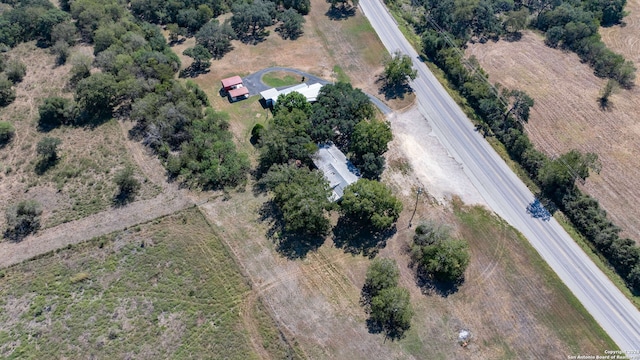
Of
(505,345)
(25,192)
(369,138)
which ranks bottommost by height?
(505,345)

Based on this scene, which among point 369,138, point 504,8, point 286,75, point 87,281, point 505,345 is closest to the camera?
point 505,345

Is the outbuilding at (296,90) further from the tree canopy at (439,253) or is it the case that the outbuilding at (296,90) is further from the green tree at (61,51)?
the green tree at (61,51)

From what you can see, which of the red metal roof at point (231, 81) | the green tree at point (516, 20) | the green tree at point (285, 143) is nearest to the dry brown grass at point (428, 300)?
the green tree at point (285, 143)

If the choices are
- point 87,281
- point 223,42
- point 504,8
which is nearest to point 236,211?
point 87,281

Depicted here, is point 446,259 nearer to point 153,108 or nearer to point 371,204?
point 371,204

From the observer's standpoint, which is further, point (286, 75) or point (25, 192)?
point (286, 75)

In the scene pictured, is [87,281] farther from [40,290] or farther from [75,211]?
[75,211]
